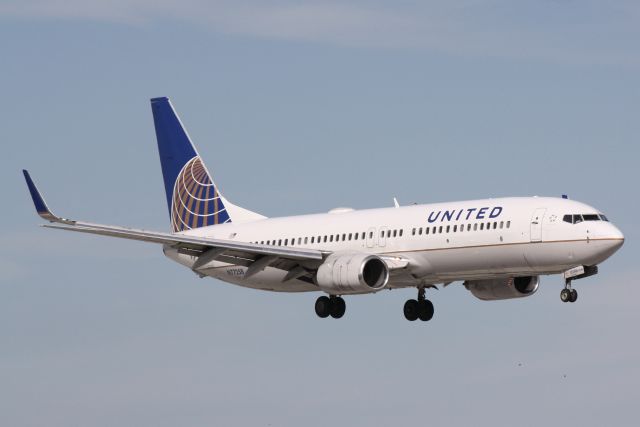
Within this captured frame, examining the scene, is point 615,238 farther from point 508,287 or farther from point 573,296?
point 508,287

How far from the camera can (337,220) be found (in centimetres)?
7594

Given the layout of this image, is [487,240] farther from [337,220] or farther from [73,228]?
[73,228]

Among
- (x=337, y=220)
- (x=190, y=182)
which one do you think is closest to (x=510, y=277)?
(x=337, y=220)

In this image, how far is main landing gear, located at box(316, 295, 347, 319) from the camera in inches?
2958

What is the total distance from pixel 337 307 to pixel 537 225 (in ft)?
38.0

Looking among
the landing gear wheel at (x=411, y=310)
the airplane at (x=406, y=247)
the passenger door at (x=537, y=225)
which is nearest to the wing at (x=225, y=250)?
the airplane at (x=406, y=247)

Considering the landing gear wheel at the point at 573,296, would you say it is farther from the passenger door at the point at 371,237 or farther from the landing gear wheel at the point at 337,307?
A: the landing gear wheel at the point at 337,307

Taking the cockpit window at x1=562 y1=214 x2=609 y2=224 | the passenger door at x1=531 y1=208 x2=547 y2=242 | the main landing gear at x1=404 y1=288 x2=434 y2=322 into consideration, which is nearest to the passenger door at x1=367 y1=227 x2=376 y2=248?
the main landing gear at x1=404 y1=288 x2=434 y2=322

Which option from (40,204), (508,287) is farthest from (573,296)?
(40,204)

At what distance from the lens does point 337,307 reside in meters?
75.2

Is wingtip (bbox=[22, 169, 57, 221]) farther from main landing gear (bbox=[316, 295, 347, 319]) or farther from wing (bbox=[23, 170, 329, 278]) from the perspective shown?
main landing gear (bbox=[316, 295, 347, 319])

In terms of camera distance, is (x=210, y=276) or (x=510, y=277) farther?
(x=210, y=276)

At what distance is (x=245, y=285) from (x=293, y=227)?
3.88 m

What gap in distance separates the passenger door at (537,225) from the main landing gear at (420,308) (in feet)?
32.7
